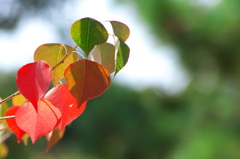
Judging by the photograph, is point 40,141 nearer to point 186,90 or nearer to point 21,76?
point 186,90

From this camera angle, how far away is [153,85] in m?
3.54

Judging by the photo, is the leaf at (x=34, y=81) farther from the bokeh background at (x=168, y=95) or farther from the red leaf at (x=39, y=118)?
the bokeh background at (x=168, y=95)

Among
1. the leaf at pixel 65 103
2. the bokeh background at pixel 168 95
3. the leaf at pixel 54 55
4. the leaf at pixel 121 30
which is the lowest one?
the bokeh background at pixel 168 95

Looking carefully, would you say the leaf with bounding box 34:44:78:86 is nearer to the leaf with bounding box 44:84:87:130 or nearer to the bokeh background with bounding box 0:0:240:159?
the leaf with bounding box 44:84:87:130

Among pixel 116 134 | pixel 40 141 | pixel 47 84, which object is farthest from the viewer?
pixel 116 134

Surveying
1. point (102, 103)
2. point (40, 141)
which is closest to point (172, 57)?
point (102, 103)

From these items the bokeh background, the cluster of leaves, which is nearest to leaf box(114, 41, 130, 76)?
the cluster of leaves

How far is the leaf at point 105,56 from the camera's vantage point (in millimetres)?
201

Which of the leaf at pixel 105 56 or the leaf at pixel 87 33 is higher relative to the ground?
the leaf at pixel 87 33

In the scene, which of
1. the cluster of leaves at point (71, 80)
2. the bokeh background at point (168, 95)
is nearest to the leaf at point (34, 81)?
the cluster of leaves at point (71, 80)

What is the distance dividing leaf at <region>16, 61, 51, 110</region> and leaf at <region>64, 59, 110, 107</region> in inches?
0.5

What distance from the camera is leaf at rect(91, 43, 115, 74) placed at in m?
0.20

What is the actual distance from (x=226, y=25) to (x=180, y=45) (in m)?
0.39

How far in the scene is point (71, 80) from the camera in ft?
0.58
